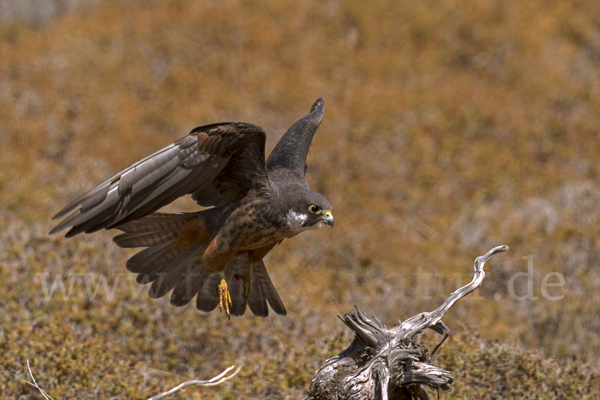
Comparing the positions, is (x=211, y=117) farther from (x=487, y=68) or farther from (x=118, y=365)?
(x=118, y=365)

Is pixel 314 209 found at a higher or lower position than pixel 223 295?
higher

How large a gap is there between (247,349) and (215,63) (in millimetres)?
6435

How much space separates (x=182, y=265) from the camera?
491 cm

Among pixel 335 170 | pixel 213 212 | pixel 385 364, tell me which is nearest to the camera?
pixel 385 364

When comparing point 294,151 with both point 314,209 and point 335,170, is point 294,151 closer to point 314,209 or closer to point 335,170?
point 314,209

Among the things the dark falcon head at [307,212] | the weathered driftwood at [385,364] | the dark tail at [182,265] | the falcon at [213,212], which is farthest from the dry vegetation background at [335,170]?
the dark falcon head at [307,212]

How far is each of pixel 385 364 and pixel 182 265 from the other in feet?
6.21

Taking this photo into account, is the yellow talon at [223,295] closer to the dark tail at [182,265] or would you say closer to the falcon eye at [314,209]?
the dark tail at [182,265]

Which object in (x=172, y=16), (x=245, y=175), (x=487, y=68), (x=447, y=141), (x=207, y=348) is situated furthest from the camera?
(x=172, y=16)

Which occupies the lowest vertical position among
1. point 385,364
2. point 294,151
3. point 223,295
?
point 385,364

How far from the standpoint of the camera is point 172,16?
38.4 ft

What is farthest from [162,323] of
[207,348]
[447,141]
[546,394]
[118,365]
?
[447,141]

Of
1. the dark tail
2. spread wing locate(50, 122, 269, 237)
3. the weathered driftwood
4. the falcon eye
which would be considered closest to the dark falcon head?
the falcon eye

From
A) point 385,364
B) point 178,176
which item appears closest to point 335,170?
point 178,176
